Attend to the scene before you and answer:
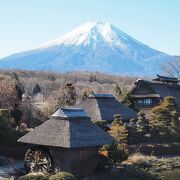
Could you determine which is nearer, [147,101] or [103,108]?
→ [103,108]

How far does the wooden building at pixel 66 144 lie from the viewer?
2534 cm

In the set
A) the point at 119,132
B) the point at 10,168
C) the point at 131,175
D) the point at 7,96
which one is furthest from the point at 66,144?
the point at 7,96

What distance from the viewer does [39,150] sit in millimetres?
26562

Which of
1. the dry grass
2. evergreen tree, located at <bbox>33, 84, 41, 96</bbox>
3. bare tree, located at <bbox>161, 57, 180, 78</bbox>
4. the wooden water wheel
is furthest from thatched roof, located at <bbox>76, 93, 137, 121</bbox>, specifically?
bare tree, located at <bbox>161, 57, 180, 78</bbox>

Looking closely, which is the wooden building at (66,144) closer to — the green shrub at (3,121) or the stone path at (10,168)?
the stone path at (10,168)

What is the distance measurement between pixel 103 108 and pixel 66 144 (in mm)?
13831

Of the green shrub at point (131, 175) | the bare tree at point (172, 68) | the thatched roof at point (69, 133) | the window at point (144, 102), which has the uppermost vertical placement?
the bare tree at point (172, 68)

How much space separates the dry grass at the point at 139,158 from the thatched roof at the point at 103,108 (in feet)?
16.9

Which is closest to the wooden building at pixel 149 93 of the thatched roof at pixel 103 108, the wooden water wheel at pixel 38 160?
the thatched roof at pixel 103 108

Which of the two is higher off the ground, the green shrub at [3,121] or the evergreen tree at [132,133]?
the green shrub at [3,121]

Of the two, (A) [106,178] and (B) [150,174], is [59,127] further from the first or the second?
(B) [150,174]

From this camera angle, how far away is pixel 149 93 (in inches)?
1871

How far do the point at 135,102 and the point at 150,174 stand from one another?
2112 cm

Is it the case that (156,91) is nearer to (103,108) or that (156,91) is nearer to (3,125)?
(103,108)
